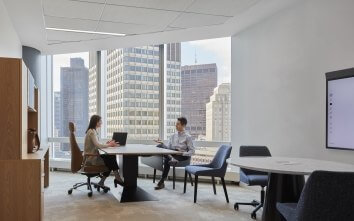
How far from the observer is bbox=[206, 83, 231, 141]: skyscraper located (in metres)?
6.57

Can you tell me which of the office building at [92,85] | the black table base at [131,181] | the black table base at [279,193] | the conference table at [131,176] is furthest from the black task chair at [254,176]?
the office building at [92,85]

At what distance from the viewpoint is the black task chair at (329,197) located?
2102 mm

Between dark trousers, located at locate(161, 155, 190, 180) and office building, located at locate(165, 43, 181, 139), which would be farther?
office building, located at locate(165, 43, 181, 139)

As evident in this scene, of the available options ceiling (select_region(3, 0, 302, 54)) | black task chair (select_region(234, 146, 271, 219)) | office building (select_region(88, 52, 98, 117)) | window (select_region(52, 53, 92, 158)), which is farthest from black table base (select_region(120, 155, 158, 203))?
window (select_region(52, 53, 92, 158))

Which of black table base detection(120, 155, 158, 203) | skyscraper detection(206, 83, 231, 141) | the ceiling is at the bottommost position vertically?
black table base detection(120, 155, 158, 203)

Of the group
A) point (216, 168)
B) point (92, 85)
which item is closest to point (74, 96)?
point (92, 85)

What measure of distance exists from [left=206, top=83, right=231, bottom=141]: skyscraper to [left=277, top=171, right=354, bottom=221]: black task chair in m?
4.39

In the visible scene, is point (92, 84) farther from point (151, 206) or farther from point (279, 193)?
point (279, 193)

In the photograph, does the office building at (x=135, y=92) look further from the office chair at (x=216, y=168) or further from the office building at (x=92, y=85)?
the office chair at (x=216, y=168)

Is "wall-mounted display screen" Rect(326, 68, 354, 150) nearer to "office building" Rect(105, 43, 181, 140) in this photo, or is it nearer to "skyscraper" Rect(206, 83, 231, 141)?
"skyscraper" Rect(206, 83, 231, 141)

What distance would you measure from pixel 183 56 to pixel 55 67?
10.4ft

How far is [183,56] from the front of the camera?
7156 mm

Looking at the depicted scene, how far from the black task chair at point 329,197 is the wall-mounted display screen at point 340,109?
1.71 m

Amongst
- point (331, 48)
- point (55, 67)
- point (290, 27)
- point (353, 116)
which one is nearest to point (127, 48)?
point (55, 67)
